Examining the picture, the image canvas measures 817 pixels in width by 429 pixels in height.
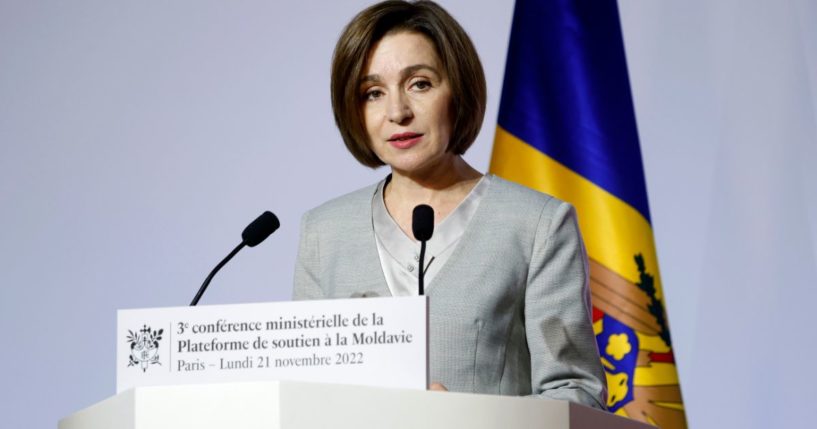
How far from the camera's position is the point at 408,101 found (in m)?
2.55

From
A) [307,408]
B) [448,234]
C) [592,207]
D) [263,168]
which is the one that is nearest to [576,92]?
[592,207]

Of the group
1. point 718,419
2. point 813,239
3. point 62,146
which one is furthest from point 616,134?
point 62,146

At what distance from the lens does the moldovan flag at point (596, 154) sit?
12.8ft

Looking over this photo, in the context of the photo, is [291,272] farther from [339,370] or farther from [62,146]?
[339,370]

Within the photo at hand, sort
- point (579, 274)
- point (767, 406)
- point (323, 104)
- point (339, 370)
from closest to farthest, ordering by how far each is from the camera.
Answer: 1. point (339, 370)
2. point (579, 274)
3. point (767, 406)
4. point (323, 104)

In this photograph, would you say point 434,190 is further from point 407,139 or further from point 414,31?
point 414,31

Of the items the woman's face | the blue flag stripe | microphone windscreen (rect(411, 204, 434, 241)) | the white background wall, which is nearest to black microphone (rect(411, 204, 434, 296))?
microphone windscreen (rect(411, 204, 434, 241))

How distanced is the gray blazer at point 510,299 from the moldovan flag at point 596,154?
1450 mm

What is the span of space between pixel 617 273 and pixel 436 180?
1.53 meters

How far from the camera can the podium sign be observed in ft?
5.62

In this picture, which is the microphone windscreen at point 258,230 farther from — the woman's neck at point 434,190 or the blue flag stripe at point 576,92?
the blue flag stripe at point 576,92

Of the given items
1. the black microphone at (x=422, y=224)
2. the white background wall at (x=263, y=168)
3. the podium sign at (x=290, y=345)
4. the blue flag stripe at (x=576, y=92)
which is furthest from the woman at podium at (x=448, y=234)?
the blue flag stripe at (x=576, y=92)

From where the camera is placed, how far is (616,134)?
4.11m

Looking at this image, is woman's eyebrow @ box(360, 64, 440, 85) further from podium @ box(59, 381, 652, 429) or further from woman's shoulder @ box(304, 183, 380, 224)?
podium @ box(59, 381, 652, 429)
